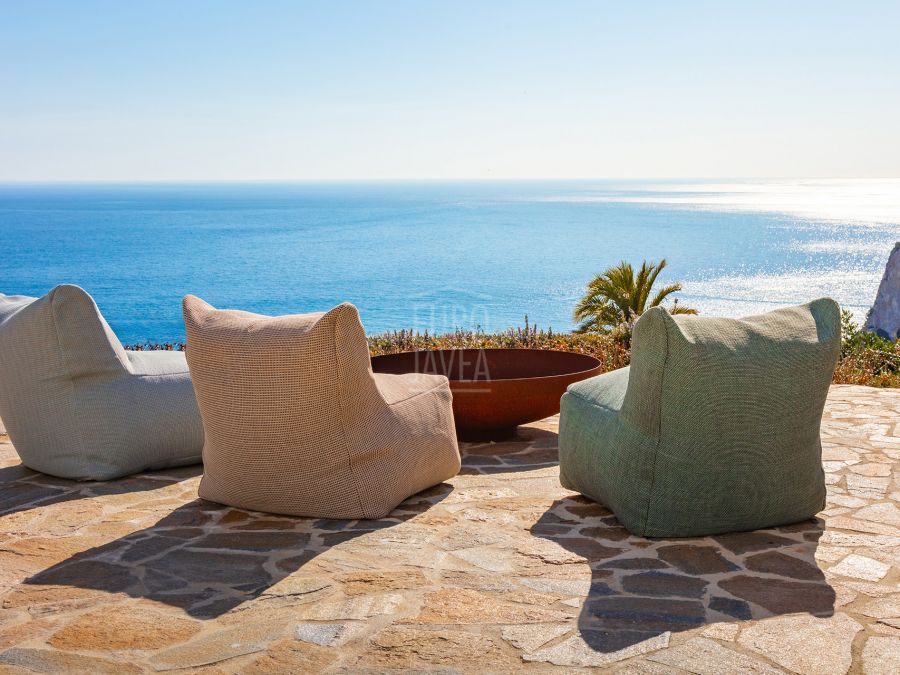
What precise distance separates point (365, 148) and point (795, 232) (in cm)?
6677

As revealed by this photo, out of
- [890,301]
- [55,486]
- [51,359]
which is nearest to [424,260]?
[890,301]

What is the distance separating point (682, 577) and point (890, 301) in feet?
89.0

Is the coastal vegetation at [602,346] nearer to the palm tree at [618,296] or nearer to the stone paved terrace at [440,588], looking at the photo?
the palm tree at [618,296]

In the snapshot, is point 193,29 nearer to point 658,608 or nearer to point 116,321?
point 116,321

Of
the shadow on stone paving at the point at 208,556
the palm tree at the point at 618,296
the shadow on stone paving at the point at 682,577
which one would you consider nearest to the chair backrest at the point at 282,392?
the shadow on stone paving at the point at 208,556

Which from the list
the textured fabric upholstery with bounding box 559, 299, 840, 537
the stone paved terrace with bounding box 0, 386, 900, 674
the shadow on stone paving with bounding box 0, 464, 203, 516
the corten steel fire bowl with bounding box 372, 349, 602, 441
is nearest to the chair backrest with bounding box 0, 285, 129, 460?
the shadow on stone paving with bounding box 0, 464, 203, 516

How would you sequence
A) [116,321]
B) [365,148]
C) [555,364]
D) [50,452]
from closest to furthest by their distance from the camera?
[50,452] < [555,364] < [116,321] < [365,148]

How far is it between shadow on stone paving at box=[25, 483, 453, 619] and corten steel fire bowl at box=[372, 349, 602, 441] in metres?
1.37

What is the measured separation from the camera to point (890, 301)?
26719 millimetres

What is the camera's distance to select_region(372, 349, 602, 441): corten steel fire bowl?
5.70 m

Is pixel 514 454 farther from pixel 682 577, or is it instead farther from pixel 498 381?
pixel 682 577

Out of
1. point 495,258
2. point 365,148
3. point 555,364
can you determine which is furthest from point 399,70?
point 555,364

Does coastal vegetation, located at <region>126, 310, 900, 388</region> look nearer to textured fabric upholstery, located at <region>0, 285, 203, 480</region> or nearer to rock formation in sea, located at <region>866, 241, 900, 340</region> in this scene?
textured fabric upholstery, located at <region>0, 285, 203, 480</region>

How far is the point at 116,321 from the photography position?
51.0m
